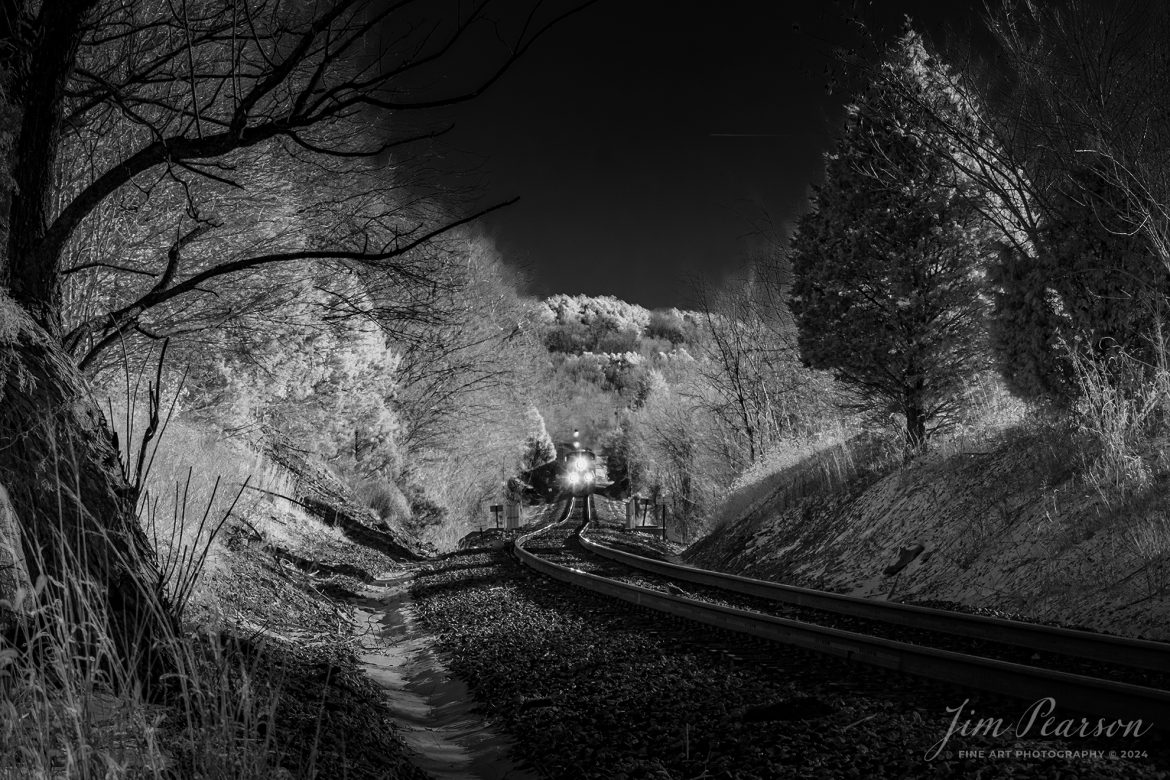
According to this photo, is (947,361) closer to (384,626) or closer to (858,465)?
(858,465)

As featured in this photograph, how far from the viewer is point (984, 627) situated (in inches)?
255

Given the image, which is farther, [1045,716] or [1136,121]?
[1136,121]

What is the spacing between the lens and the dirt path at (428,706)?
4.42 metres

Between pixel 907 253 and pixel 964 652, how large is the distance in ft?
30.0

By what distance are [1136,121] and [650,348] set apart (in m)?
190

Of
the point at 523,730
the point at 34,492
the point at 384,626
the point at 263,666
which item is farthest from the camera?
the point at 384,626

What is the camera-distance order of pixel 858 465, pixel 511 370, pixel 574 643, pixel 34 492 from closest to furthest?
pixel 34 492
pixel 574 643
pixel 858 465
pixel 511 370

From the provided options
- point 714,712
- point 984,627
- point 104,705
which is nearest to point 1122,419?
point 984,627

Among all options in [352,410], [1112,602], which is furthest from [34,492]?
[352,410]

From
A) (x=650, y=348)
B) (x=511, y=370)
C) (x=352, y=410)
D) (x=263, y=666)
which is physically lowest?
(x=263, y=666)

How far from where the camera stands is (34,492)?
3.75 m
